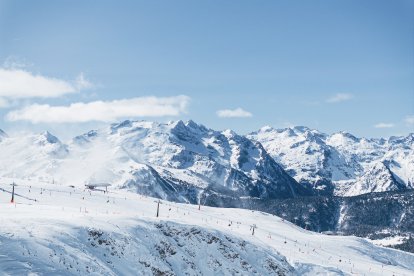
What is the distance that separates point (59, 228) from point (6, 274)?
43.5ft

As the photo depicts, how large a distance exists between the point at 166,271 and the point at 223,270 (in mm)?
9905

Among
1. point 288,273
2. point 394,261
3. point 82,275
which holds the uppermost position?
point 82,275

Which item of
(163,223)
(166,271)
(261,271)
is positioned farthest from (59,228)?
(261,271)

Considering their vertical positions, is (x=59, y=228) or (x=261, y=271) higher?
(x=59, y=228)

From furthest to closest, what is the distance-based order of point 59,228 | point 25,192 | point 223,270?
point 25,192 → point 223,270 → point 59,228

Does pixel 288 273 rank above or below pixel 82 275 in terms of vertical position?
below

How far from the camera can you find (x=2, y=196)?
350ft

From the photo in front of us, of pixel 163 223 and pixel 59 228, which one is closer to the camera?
pixel 59 228

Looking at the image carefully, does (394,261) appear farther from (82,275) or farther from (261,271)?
(82,275)

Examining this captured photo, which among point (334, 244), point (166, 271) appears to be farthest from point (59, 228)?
point (334, 244)

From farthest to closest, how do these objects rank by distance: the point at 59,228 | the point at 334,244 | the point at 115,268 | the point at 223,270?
1. the point at 334,244
2. the point at 223,270
3. the point at 59,228
4. the point at 115,268

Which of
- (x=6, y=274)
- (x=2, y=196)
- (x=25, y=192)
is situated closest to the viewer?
(x=6, y=274)

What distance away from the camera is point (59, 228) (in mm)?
51625

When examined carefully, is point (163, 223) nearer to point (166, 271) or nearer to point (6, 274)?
point (166, 271)
